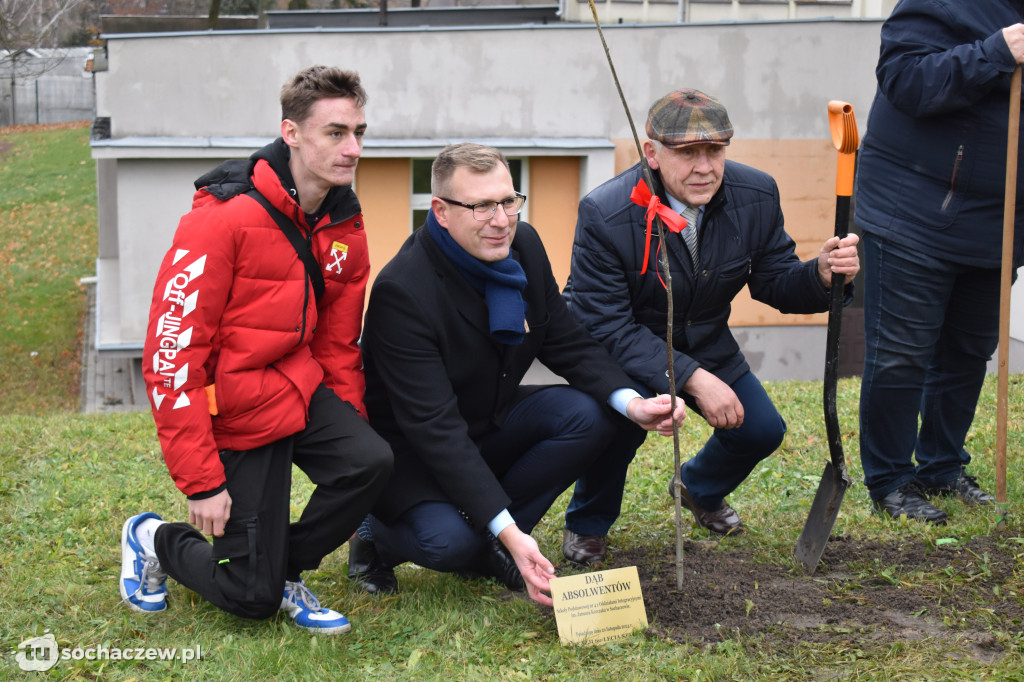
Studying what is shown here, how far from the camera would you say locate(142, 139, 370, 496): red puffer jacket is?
3012 mm

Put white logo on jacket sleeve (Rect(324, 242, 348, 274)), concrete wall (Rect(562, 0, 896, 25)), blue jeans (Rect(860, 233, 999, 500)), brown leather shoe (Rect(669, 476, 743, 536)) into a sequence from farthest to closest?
concrete wall (Rect(562, 0, 896, 25)) < brown leather shoe (Rect(669, 476, 743, 536)) < blue jeans (Rect(860, 233, 999, 500)) < white logo on jacket sleeve (Rect(324, 242, 348, 274))

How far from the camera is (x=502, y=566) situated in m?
3.62

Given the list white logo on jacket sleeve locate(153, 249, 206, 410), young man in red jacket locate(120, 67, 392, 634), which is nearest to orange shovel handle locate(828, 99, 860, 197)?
young man in red jacket locate(120, 67, 392, 634)

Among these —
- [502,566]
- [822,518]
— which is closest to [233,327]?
[502,566]

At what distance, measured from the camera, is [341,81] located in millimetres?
3211

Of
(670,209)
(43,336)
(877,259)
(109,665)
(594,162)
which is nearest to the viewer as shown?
(109,665)

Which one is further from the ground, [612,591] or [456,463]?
[456,463]

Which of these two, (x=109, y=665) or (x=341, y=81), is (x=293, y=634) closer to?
(x=109, y=665)

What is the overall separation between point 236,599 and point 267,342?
0.79 m

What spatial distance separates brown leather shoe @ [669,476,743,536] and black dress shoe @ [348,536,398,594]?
120 centimetres

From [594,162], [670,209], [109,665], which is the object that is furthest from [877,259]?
[594,162]

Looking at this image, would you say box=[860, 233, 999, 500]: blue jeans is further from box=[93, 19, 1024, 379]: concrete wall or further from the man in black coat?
box=[93, 19, 1024, 379]: concrete wall

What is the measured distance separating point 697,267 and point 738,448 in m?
0.70

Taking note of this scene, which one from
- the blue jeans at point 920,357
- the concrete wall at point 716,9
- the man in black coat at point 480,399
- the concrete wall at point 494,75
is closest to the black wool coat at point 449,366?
the man in black coat at point 480,399
